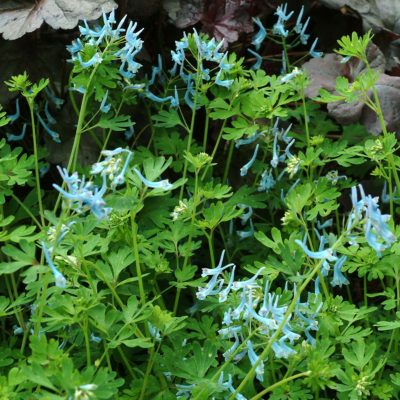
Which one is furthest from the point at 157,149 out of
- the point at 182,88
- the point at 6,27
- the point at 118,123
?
the point at 6,27

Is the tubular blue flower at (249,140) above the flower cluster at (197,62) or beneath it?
beneath

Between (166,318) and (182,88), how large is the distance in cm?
100

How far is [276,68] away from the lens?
2811mm

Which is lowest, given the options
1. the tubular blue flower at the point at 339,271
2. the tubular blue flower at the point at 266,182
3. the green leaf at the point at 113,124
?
the tubular blue flower at the point at 266,182

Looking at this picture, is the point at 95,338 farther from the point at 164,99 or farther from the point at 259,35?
the point at 259,35

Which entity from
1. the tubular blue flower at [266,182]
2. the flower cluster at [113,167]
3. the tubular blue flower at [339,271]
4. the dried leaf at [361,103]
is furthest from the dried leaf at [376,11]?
the flower cluster at [113,167]

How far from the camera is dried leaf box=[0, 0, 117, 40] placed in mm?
2318

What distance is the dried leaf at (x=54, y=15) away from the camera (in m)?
2.32

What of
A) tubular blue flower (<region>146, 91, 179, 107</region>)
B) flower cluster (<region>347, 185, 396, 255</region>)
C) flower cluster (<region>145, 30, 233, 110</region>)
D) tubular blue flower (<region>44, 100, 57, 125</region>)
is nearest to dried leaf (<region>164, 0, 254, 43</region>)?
flower cluster (<region>145, 30, 233, 110</region>)

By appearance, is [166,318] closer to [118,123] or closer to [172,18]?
[118,123]

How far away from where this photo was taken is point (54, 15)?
234cm

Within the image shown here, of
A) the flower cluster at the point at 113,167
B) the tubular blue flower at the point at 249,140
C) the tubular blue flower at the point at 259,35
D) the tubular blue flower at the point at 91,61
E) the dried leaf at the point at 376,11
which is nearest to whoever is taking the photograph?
the flower cluster at the point at 113,167

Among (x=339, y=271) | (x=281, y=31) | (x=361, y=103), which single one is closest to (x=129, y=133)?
(x=281, y=31)

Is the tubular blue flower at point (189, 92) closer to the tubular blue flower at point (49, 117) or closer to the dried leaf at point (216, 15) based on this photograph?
the dried leaf at point (216, 15)
